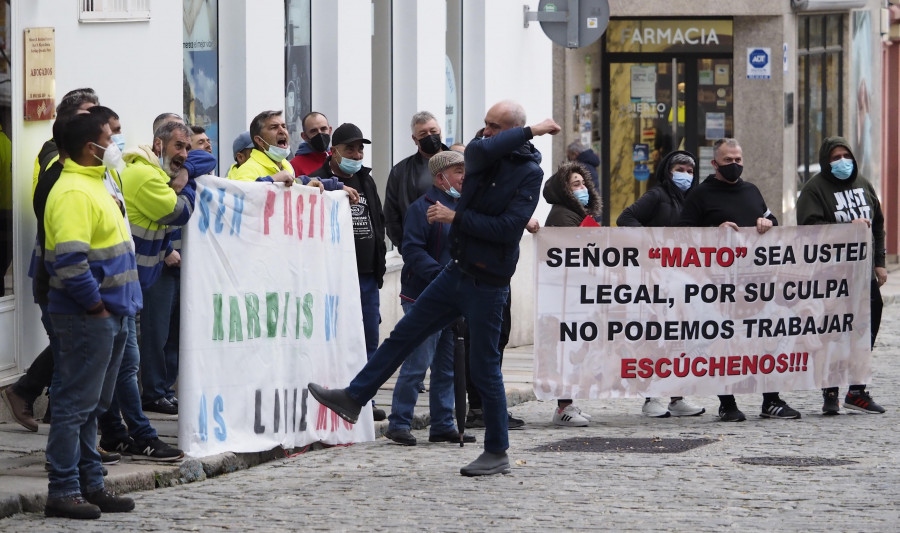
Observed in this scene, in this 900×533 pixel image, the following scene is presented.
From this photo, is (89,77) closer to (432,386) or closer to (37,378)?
(37,378)

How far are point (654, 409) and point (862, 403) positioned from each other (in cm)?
140

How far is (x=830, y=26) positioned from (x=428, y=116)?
16.9 metres

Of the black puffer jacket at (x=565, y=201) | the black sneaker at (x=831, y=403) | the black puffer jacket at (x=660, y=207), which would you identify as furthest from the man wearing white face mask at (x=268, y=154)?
the black sneaker at (x=831, y=403)

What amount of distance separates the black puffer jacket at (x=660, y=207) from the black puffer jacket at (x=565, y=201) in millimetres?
246

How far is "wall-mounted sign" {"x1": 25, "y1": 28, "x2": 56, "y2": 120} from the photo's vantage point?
33.8 feet

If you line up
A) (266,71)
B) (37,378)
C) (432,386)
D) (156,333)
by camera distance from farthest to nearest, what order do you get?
(266,71) → (432,386) → (156,333) → (37,378)

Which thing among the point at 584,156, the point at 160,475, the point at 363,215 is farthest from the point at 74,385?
the point at 584,156

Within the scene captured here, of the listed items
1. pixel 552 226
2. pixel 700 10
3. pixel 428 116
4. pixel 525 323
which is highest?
pixel 700 10

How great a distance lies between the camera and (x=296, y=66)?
45.2 ft

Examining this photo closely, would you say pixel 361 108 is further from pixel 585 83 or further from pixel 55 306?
pixel 585 83

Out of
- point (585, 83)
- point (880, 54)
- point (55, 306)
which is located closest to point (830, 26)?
point (880, 54)

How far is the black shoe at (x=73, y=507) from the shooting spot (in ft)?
24.8

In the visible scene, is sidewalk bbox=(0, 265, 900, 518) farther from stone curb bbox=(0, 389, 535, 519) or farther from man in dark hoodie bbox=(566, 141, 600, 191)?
man in dark hoodie bbox=(566, 141, 600, 191)

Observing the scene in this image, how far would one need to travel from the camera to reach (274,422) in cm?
952
